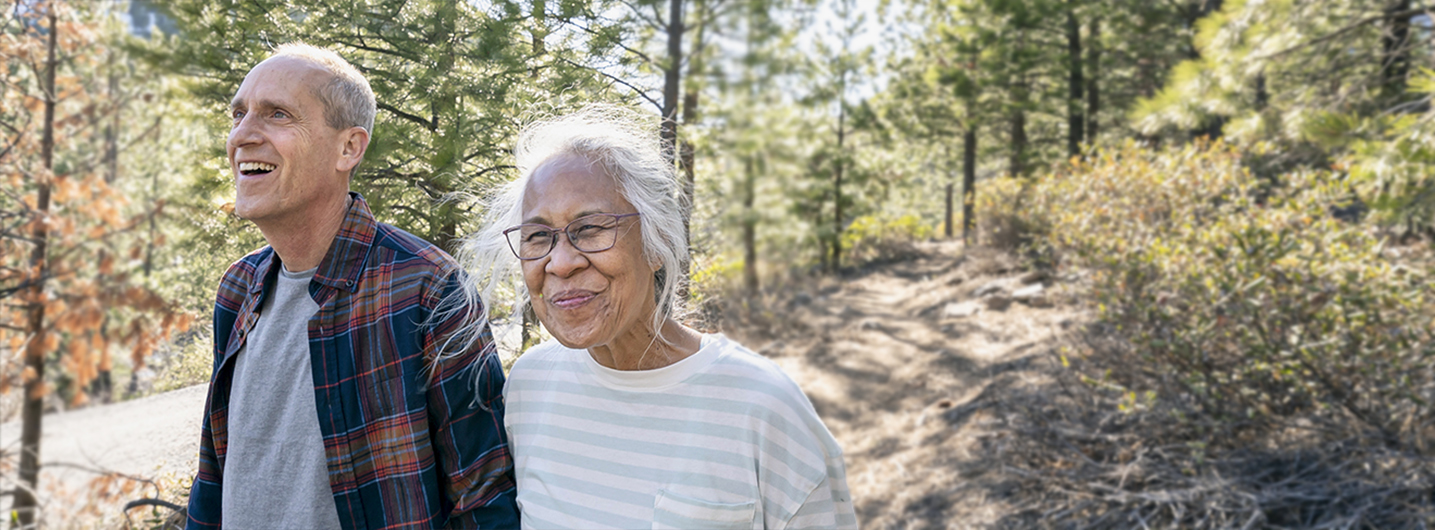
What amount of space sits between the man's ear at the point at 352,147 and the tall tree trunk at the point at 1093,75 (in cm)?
1539

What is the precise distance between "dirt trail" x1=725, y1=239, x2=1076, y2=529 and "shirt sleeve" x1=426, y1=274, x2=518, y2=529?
3695mm

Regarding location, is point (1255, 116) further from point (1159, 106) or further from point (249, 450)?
point (249, 450)

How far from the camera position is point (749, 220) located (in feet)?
47.6

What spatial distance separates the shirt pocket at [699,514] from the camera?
52.2 inches

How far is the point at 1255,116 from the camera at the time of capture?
552 cm

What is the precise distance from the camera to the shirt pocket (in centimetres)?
133

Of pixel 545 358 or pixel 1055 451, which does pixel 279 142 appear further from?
pixel 1055 451

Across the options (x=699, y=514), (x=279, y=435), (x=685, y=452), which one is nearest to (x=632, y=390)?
(x=685, y=452)

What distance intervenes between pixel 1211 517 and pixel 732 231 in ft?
34.8

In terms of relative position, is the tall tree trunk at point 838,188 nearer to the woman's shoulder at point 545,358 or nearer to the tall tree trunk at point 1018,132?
the tall tree trunk at point 1018,132

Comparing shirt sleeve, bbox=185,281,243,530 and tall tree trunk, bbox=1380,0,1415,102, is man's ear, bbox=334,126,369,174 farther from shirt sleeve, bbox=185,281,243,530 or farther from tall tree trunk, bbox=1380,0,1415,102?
tall tree trunk, bbox=1380,0,1415,102

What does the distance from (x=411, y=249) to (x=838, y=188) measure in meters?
16.0

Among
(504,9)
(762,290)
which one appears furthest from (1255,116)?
(762,290)

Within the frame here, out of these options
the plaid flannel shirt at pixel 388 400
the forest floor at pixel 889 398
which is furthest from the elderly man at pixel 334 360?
the forest floor at pixel 889 398
